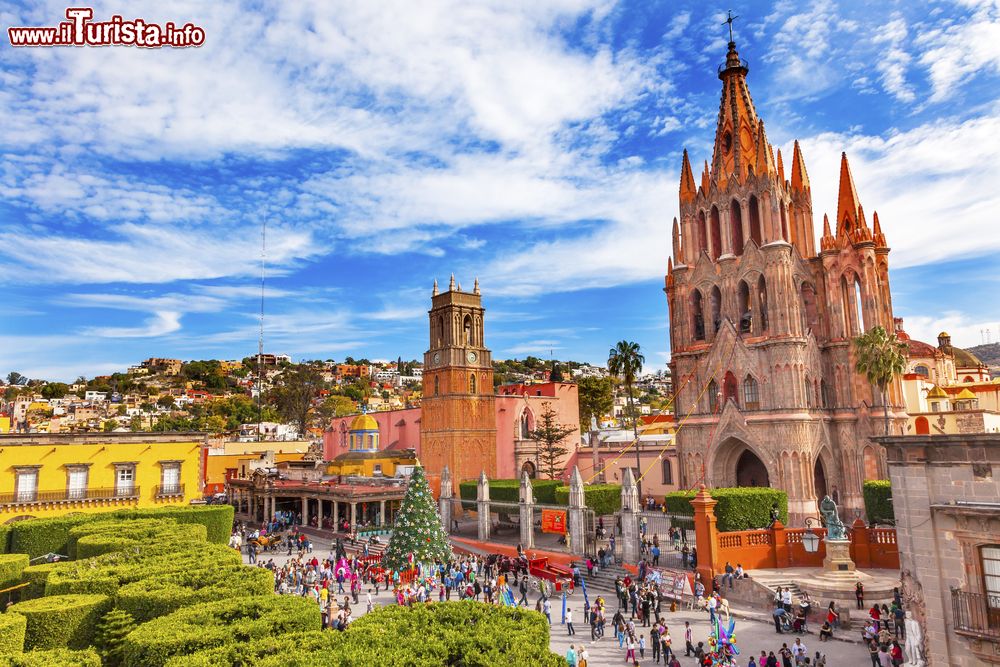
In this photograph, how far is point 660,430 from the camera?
55.2 m

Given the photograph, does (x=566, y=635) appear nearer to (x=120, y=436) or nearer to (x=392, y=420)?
(x=120, y=436)

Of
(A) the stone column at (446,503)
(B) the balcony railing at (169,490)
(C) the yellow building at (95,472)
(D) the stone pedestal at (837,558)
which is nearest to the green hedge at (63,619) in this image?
(C) the yellow building at (95,472)

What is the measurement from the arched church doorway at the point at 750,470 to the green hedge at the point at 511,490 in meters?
11.4

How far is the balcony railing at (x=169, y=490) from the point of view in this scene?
36719 mm

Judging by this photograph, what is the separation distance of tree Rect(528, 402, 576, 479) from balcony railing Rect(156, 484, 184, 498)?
27.2 meters

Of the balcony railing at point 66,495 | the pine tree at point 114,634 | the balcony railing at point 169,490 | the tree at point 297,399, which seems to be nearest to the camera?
the pine tree at point 114,634

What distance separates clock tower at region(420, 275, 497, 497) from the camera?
53.2 meters

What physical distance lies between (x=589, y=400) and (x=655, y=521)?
109ft

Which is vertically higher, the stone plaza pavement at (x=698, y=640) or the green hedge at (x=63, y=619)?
the green hedge at (x=63, y=619)

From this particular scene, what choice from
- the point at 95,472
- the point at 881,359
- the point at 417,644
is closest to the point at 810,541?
the point at 881,359

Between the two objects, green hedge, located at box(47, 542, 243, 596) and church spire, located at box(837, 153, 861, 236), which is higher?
church spire, located at box(837, 153, 861, 236)

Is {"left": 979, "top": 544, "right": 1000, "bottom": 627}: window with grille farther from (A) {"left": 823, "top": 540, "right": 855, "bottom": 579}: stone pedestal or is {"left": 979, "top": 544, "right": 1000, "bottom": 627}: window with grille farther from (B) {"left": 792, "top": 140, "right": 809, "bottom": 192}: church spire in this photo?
(B) {"left": 792, "top": 140, "right": 809, "bottom": 192}: church spire

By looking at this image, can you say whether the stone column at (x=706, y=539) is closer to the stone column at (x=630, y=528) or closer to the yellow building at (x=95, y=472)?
the stone column at (x=630, y=528)

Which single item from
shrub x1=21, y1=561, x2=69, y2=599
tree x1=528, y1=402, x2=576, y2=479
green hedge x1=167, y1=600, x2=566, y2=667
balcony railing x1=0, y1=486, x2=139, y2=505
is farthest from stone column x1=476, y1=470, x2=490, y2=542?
green hedge x1=167, y1=600, x2=566, y2=667
